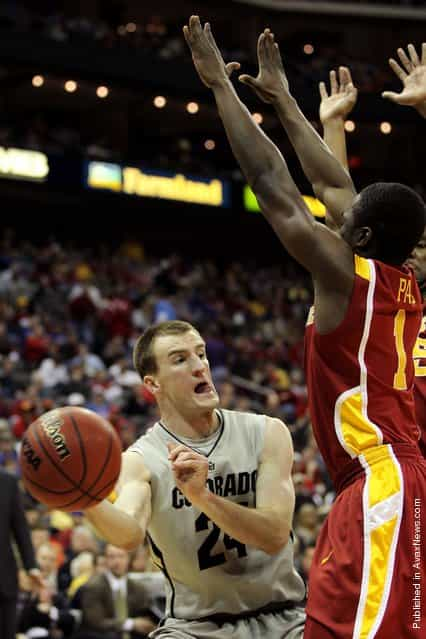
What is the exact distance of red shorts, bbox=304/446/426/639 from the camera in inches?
115

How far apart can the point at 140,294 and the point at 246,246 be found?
260 inches

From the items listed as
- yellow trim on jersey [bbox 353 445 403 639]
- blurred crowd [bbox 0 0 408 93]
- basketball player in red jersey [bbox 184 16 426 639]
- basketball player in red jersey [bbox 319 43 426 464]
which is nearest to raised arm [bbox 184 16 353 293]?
basketball player in red jersey [bbox 184 16 426 639]

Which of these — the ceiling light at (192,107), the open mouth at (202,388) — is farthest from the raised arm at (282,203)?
the ceiling light at (192,107)

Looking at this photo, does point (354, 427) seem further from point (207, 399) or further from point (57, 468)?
point (207, 399)

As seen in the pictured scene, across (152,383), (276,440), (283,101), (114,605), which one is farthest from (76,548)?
(283,101)

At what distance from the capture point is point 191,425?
13.5 feet

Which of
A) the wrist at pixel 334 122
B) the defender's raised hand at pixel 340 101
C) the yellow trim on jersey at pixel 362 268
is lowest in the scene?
the yellow trim on jersey at pixel 362 268

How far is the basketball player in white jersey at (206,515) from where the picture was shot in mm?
3859

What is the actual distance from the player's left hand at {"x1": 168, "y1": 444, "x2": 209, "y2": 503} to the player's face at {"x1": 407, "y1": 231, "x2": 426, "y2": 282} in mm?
1140

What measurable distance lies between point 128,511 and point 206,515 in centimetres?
28

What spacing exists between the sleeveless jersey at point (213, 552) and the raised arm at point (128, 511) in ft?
0.20

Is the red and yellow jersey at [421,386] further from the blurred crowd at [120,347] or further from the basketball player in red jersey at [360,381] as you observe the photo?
the blurred crowd at [120,347]

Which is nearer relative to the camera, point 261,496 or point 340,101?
point 261,496

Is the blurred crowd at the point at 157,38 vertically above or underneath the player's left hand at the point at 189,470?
above
